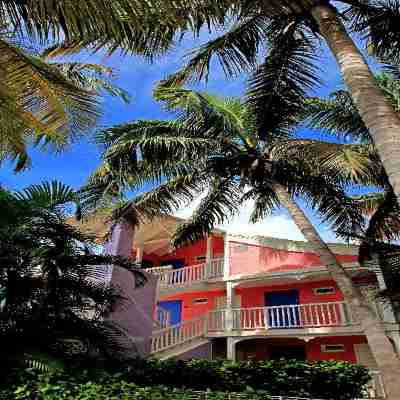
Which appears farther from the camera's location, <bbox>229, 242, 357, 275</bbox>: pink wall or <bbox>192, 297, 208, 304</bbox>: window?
<bbox>192, 297, 208, 304</bbox>: window

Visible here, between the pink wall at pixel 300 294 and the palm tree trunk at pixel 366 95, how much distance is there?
12453 millimetres

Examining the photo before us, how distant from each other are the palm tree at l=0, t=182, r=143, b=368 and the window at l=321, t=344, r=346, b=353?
1076cm

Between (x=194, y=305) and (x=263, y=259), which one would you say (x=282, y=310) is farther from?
(x=194, y=305)

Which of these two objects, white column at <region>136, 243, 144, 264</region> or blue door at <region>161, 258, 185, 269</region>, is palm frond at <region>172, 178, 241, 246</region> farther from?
blue door at <region>161, 258, 185, 269</region>

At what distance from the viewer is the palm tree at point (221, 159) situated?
8469mm

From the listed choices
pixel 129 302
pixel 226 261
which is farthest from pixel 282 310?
pixel 129 302

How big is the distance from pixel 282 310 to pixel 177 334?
4250mm

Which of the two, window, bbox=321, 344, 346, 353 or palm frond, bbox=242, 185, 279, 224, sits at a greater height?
palm frond, bbox=242, 185, 279, 224

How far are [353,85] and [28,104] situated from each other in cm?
452

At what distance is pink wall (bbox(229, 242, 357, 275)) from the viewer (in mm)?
15406

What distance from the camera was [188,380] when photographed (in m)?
7.88

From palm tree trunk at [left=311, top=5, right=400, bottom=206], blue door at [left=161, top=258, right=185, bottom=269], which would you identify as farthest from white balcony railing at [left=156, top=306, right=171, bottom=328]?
palm tree trunk at [left=311, top=5, right=400, bottom=206]

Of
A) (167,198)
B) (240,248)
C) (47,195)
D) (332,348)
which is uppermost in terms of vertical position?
(240,248)

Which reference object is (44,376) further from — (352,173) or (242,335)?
(242,335)
